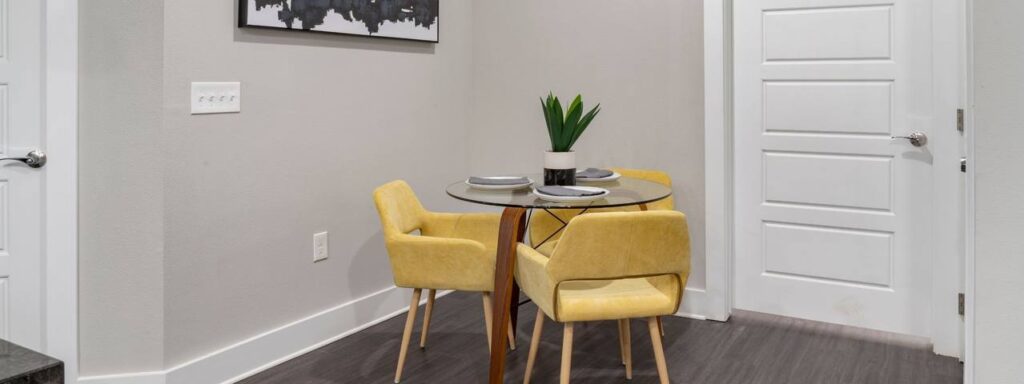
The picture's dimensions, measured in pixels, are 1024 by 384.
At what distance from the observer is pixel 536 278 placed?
2426mm

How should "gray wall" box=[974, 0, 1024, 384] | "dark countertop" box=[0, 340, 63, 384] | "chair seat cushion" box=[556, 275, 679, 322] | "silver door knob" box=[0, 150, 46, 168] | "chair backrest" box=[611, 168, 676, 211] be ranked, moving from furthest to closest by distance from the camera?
"chair backrest" box=[611, 168, 676, 211]
"silver door knob" box=[0, 150, 46, 168]
"chair seat cushion" box=[556, 275, 679, 322]
"gray wall" box=[974, 0, 1024, 384]
"dark countertop" box=[0, 340, 63, 384]

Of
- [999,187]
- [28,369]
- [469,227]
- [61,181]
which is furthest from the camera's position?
[469,227]

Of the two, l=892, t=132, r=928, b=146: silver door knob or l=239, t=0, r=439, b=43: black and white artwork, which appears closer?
l=239, t=0, r=439, b=43: black and white artwork

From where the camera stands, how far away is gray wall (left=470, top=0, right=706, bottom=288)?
3.61 metres

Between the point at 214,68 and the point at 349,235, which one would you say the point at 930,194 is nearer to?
the point at 349,235

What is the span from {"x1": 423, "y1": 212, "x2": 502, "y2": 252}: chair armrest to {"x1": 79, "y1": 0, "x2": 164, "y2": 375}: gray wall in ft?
3.46

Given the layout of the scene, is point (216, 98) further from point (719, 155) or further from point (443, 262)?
point (719, 155)

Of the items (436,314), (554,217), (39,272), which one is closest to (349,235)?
(436,314)

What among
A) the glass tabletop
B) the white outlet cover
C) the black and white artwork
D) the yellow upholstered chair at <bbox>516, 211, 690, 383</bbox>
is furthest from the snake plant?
the white outlet cover

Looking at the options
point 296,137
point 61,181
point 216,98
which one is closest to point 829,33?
point 296,137

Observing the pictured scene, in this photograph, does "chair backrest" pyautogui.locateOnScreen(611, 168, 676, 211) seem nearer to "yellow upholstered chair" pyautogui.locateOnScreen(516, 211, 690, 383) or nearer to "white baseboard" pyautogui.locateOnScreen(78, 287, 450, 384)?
"yellow upholstered chair" pyautogui.locateOnScreen(516, 211, 690, 383)

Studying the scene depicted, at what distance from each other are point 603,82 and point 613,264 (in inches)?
67.9

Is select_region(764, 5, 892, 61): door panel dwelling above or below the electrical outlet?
above

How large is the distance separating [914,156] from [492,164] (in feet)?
6.72
